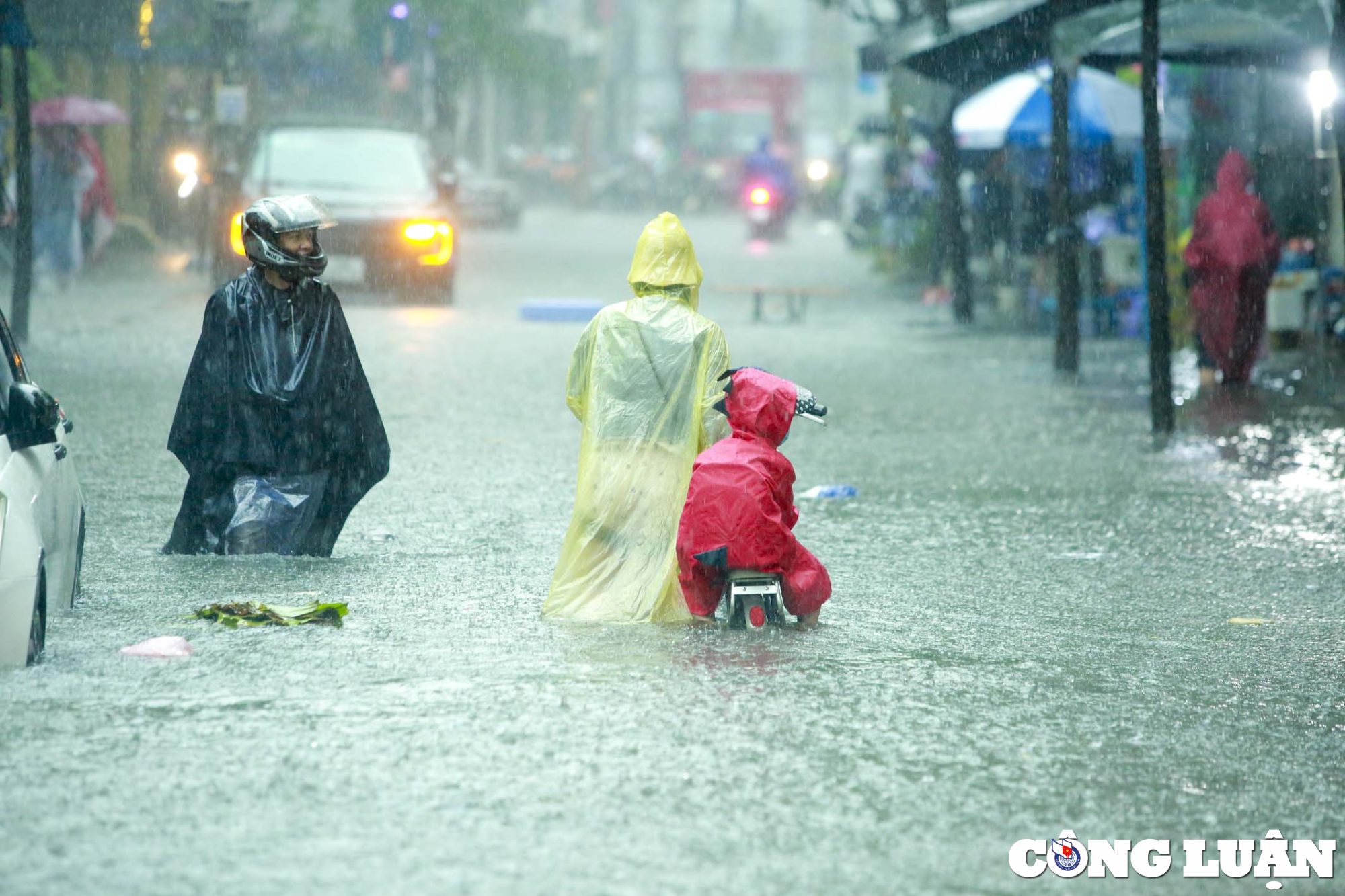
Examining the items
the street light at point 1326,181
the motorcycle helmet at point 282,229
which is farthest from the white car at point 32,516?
the street light at point 1326,181

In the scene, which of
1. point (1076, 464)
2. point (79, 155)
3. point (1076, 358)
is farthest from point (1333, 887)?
point (79, 155)

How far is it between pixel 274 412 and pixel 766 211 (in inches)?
1161

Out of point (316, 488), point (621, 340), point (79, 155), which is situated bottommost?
point (316, 488)

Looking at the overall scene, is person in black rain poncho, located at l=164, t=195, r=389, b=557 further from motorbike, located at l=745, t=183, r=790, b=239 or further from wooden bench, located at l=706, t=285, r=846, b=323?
motorbike, located at l=745, t=183, r=790, b=239

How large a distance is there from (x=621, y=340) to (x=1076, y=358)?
9329 mm

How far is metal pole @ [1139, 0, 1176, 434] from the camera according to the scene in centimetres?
1222

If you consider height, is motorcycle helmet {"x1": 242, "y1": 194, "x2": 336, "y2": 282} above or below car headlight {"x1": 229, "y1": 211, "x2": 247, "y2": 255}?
below

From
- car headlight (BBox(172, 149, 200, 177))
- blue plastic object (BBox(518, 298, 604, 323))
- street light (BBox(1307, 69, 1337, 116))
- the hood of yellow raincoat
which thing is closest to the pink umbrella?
car headlight (BBox(172, 149, 200, 177))

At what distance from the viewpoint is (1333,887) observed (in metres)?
4.51

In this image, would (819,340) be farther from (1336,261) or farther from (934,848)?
(934,848)

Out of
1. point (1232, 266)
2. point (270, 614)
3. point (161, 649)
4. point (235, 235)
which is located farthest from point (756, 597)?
point (235, 235)

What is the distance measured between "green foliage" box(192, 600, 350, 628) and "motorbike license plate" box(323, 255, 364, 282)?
1306 cm

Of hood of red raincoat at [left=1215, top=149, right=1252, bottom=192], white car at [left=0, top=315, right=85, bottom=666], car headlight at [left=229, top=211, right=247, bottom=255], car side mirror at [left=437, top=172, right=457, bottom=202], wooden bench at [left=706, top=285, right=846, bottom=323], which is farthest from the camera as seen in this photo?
car side mirror at [left=437, top=172, right=457, bottom=202]

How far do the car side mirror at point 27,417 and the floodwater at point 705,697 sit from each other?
639mm
